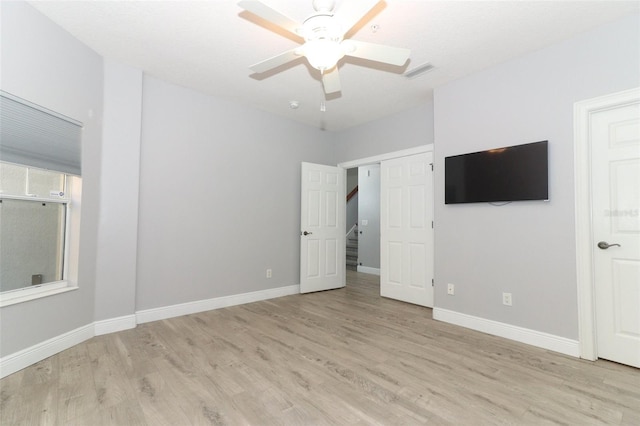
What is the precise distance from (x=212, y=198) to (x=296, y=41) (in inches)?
87.4

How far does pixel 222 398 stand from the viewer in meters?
1.97

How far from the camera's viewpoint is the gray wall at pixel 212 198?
11.6 ft

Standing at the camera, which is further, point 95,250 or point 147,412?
point 95,250

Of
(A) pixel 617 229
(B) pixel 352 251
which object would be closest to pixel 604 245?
(A) pixel 617 229

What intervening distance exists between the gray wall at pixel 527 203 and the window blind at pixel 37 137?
3925mm

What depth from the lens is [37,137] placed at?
2.49 meters

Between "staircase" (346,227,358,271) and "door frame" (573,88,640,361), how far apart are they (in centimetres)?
483

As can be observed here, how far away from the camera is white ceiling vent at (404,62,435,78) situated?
10.4ft

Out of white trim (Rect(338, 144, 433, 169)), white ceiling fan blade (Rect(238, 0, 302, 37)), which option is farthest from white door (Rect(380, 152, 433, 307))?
white ceiling fan blade (Rect(238, 0, 302, 37))

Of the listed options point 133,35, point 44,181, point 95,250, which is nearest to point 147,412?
point 95,250

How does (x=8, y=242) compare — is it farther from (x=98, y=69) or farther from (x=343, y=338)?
(x=343, y=338)

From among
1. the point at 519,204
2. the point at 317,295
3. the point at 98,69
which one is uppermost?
the point at 98,69

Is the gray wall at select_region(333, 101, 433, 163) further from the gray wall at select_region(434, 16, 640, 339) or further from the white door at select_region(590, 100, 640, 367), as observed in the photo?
the white door at select_region(590, 100, 640, 367)

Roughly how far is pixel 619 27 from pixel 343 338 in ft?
11.8
